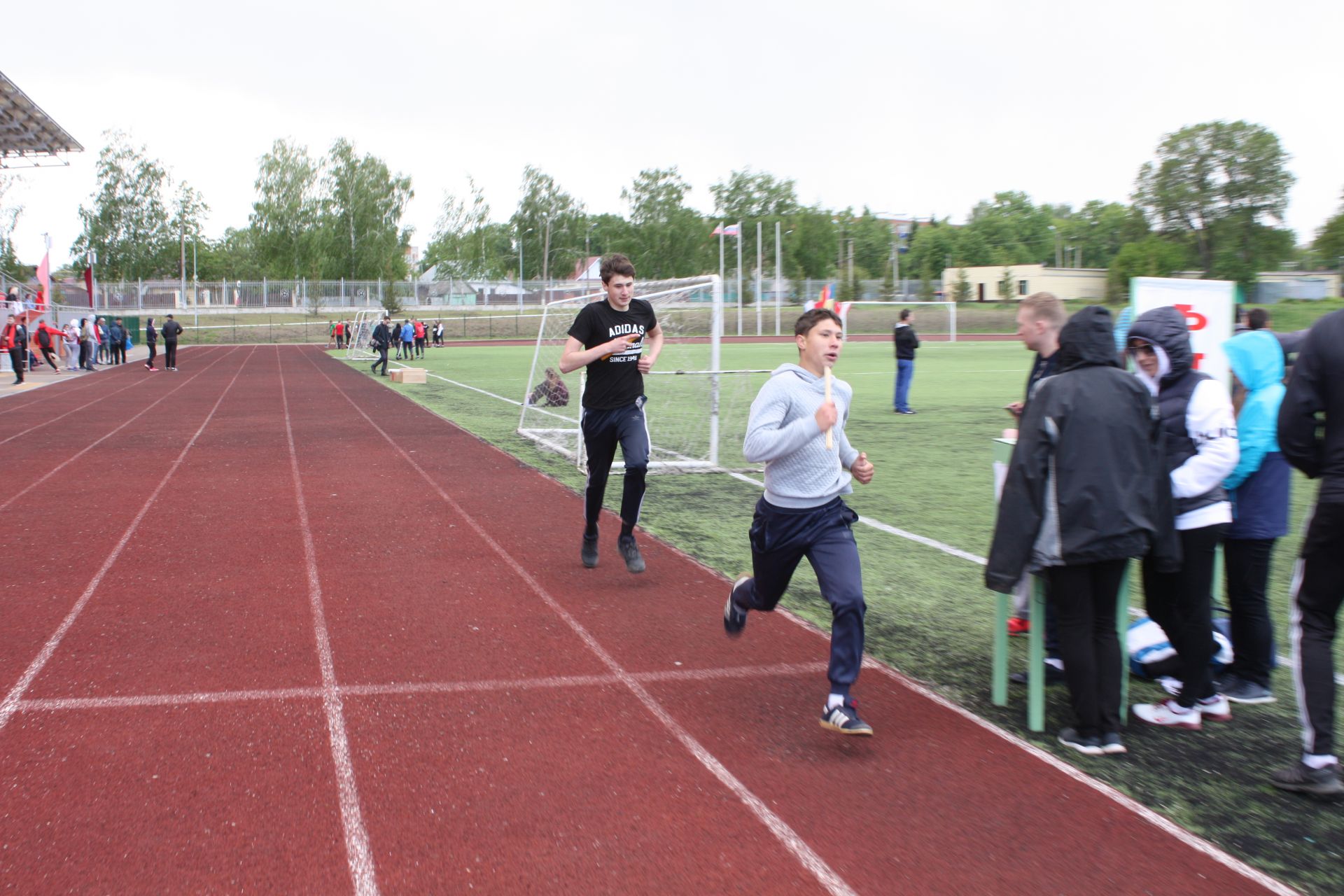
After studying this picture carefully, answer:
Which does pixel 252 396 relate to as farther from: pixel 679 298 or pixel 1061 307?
pixel 1061 307

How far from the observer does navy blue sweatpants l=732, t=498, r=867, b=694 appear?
165 inches

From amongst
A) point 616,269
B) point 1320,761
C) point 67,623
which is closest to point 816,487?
point 1320,761

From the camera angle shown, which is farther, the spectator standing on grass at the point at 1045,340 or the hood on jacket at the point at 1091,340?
the spectator standing on grass at the point at 1045,340

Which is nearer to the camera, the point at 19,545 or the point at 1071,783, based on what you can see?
the point at 1071,783

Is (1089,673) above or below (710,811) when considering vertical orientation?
above

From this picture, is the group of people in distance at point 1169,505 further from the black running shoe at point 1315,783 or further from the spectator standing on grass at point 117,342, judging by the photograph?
the spectator standing on grass at point 117,342

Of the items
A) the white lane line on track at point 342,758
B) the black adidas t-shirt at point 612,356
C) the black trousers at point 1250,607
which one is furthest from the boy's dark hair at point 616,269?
the black trousers at point 1250,607

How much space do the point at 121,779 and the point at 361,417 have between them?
Answer: 14.3 m

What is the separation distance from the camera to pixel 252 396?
22.8 meters

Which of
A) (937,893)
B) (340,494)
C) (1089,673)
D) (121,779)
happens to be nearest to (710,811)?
(937,893)

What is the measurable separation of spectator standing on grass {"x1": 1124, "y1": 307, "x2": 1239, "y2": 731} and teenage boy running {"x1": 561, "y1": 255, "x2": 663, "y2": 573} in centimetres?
308

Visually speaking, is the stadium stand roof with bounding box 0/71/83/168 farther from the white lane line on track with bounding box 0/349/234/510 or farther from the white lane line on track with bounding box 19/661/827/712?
the white lane line on track with bounding box 19/661/827/712

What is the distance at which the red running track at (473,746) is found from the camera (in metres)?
3.31

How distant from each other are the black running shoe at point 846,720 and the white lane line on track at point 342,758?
175 centimetres
